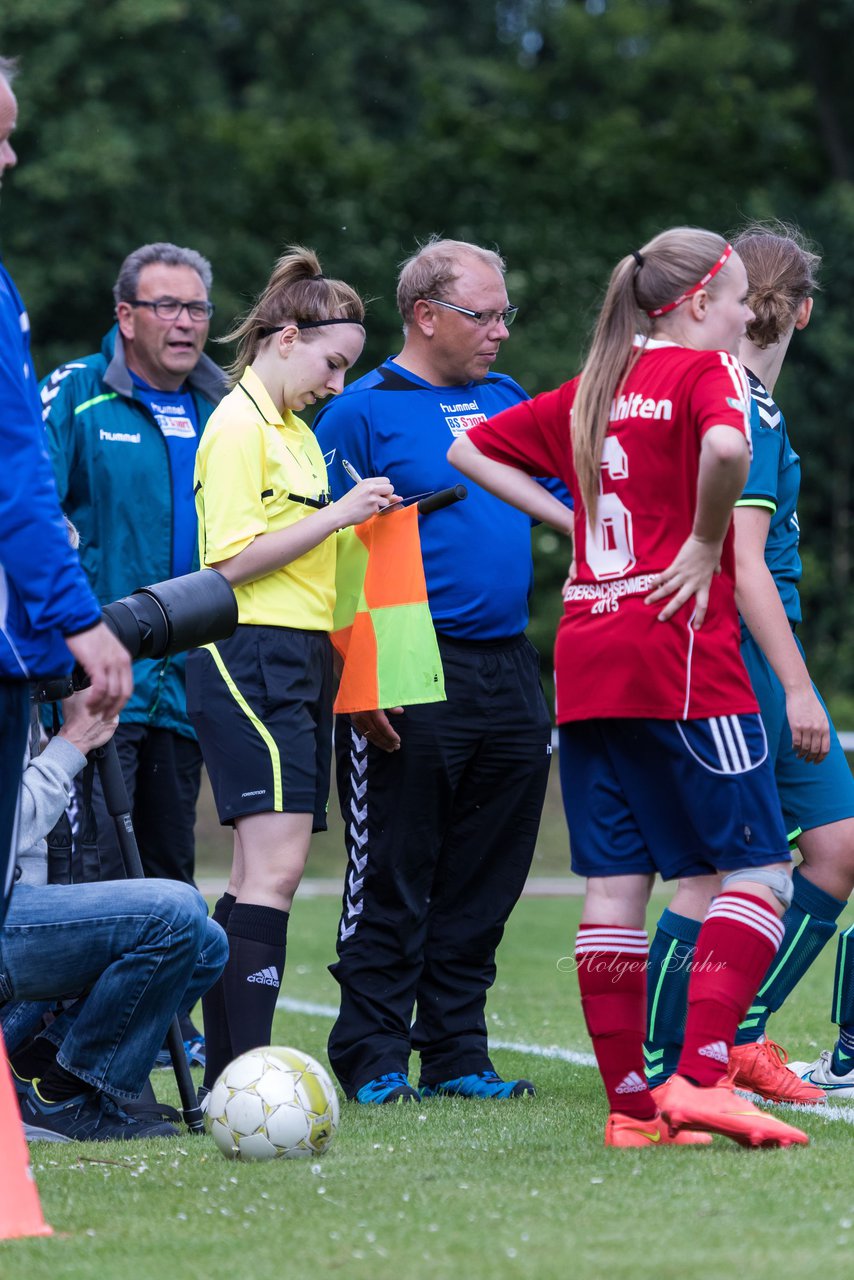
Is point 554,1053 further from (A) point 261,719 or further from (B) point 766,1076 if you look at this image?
(A) point 261,719

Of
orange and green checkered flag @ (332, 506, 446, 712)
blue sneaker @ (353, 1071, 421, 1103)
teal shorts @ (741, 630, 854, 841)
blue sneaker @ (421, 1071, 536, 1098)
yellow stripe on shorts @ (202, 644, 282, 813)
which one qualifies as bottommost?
blue sneaker @ (421, 1071, 536, 1098)

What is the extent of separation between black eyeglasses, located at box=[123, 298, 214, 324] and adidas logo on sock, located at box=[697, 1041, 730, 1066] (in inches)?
140

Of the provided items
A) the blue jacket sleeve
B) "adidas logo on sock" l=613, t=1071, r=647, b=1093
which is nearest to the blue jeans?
"adidas logo on sock" l=613, t=1071, r=647, b=1093

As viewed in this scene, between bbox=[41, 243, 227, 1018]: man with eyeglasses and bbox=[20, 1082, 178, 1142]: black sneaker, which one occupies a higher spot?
bbox=[41, 243, 227, 1018]: man with eyeglasses

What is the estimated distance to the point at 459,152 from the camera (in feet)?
77.9

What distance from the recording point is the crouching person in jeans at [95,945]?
170 inches

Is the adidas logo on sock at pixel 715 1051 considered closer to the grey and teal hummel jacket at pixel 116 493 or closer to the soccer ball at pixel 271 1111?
the soccer ball at pixel 271 1111

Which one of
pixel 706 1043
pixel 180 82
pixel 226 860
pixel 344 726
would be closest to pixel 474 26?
pixel 180 82

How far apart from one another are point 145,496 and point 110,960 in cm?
240

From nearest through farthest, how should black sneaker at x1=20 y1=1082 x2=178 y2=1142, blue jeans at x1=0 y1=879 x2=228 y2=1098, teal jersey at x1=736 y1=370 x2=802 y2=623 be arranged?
1. blue jeans at x1=0 y1=879 x2=228 y2=1098
2. black sneaker at x1=20 y1=1082 x2=178 y2=1142
3. teal jersey at x1=736 y1=370 x2=802 y2=623

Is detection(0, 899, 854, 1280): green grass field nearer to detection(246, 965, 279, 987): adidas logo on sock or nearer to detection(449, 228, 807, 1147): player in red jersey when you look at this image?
detection(449, 228, 807, 1147): player in red jersey

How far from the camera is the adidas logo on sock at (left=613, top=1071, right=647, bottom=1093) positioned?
4062mm

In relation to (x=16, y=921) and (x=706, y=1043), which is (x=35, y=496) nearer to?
(x=16, y=921)

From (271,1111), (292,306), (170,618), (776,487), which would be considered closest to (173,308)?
(292,306)
